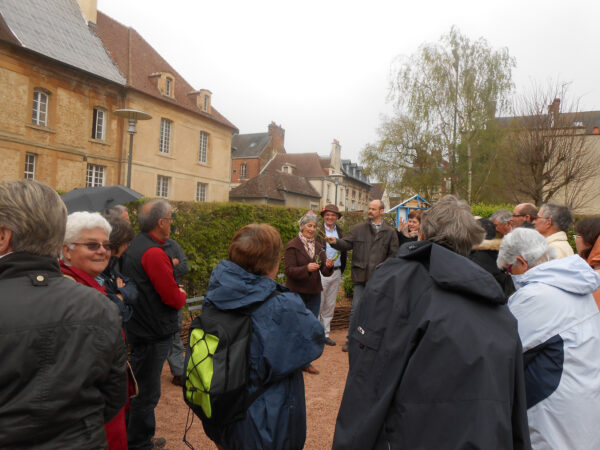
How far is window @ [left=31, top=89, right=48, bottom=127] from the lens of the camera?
2100 centimetres

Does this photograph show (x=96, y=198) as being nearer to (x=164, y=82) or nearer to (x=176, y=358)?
(x=176, y=358)

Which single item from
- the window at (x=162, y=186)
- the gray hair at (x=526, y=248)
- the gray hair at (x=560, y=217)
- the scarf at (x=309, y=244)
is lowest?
the scarf at (x=309, y=244)

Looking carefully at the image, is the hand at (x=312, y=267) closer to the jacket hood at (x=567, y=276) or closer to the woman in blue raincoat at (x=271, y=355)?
the woman in blue raincoat at (x=271, y=355)

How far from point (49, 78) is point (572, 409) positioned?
24.9 metres

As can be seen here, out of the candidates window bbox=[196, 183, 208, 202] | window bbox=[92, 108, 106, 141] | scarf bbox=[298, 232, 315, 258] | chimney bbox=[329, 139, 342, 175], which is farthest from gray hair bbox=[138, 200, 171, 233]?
chimney bbox=[329, 139, 342, 175]

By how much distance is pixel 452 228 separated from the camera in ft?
6.83

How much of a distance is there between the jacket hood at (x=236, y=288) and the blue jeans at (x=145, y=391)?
1.49 m

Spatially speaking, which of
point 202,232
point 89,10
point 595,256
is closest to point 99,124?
point 89,10

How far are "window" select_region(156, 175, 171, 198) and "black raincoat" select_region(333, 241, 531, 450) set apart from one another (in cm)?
2671

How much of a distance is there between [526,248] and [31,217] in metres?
2.53

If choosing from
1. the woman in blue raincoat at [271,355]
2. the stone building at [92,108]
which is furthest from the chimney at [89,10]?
the woman in blue raincoat at [271,355]

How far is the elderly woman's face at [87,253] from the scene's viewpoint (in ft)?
7.61

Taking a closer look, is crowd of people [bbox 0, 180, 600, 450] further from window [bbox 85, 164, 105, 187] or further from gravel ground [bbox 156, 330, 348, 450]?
window [bbox 85, 164, 105, 187]

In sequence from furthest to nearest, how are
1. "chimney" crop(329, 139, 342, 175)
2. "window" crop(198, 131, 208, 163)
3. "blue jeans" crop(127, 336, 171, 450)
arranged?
"chimney" crop(329, 139, 342, 175), "window" crop(198, 131, 208, 163), "blue jeans" crop(127, 336, 171, 450)
